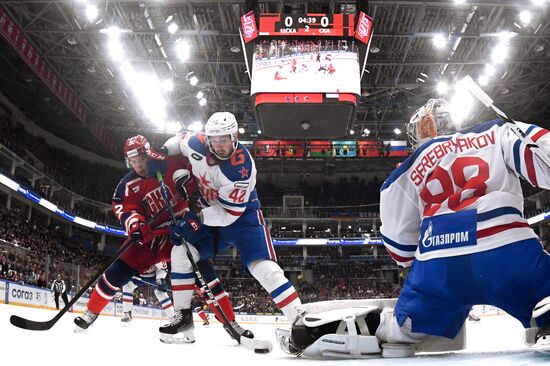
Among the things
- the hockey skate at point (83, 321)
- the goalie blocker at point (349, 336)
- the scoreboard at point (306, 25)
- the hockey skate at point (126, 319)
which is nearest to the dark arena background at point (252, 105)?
the scoreboard at point (306, 25)

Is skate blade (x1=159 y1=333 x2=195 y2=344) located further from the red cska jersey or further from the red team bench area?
the red team bench area

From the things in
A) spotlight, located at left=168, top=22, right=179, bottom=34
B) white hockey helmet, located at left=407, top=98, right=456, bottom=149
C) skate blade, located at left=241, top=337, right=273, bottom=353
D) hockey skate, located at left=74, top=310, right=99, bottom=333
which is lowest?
skate blade, located at left=241, top=337, right=273, bottom=353

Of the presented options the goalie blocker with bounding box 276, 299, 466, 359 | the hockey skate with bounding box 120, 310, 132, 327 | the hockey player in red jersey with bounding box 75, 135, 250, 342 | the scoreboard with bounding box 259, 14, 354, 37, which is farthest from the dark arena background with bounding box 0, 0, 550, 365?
the hockey player in red jersey with bounding box 75, 135, 250, 342

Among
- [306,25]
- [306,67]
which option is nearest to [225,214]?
[306,67]

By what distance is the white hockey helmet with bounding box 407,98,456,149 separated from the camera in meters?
2.19

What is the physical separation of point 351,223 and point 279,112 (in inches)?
734

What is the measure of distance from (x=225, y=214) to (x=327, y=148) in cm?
2230

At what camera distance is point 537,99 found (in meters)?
19.5

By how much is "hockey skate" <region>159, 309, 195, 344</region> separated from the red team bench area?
70.1 ft

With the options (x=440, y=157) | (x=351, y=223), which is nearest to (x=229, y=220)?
(x=440, y=157)

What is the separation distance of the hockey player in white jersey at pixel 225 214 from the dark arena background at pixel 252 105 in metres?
1.05

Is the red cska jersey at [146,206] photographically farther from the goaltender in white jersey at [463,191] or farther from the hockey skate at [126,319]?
the hockey skate at [126,319]

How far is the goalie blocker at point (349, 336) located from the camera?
6.53 ft

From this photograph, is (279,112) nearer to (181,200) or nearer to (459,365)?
(181,200)
